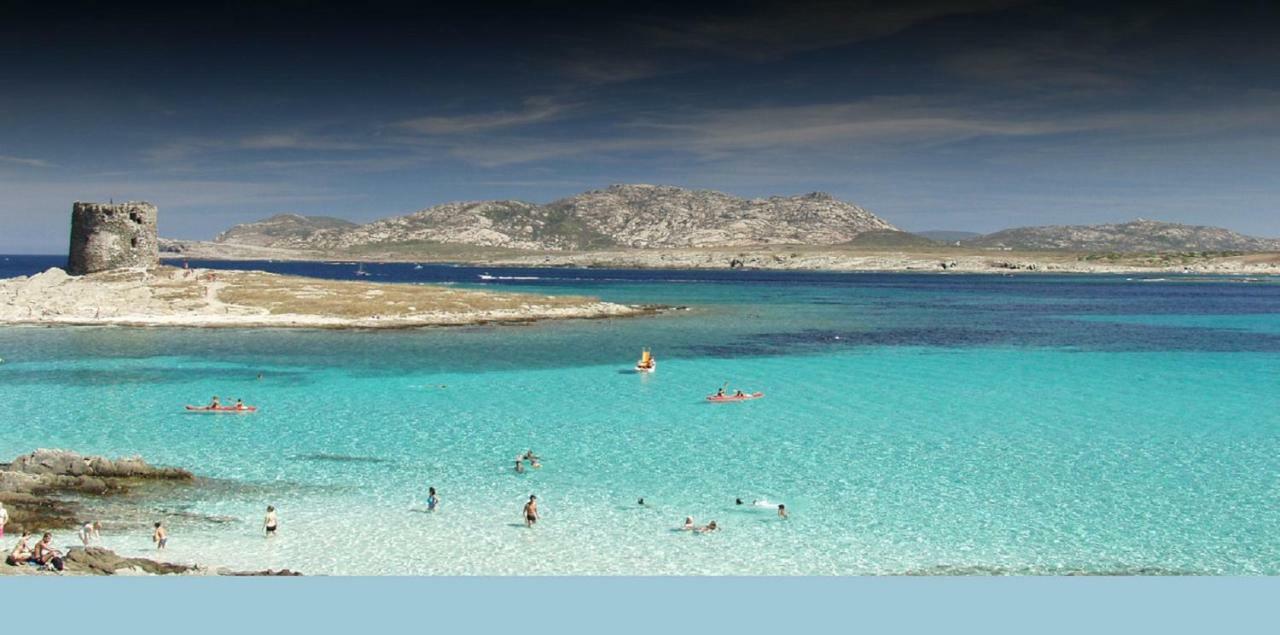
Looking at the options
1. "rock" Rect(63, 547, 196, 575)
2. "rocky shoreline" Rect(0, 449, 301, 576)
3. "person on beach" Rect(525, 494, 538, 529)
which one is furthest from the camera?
"person on beach" Rect(525, 494, 538, 529)

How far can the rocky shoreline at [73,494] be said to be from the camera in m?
20.4

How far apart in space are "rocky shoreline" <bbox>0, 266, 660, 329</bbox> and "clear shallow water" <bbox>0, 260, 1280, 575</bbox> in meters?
6.11

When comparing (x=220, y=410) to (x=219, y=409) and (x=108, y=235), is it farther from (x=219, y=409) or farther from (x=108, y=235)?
(x=108, y=235)

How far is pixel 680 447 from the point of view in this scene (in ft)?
113

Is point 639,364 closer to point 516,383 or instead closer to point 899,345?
point 516,383

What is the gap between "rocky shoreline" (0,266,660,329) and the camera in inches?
2970

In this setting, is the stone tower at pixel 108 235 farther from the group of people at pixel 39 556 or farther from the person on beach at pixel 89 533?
the group of people at pixel 39 556

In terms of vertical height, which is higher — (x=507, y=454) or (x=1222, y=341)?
(x=1222, y=341)

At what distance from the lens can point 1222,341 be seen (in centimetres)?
7306

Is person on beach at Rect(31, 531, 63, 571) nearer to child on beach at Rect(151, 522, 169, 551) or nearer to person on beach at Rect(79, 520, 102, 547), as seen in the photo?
person on beach at Rect(79, 520, 102, 547)

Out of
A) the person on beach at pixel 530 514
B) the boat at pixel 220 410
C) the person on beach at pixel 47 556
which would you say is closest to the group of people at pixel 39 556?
the person on beach at pixel 47 556

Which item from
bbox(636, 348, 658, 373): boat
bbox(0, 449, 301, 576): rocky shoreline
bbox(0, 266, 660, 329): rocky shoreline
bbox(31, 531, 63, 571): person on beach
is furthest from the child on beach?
bbox(0, 266, 660, 329): rocky shoreline

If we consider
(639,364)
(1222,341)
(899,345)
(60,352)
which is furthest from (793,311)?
(60,352)

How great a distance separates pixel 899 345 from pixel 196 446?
52136mm
